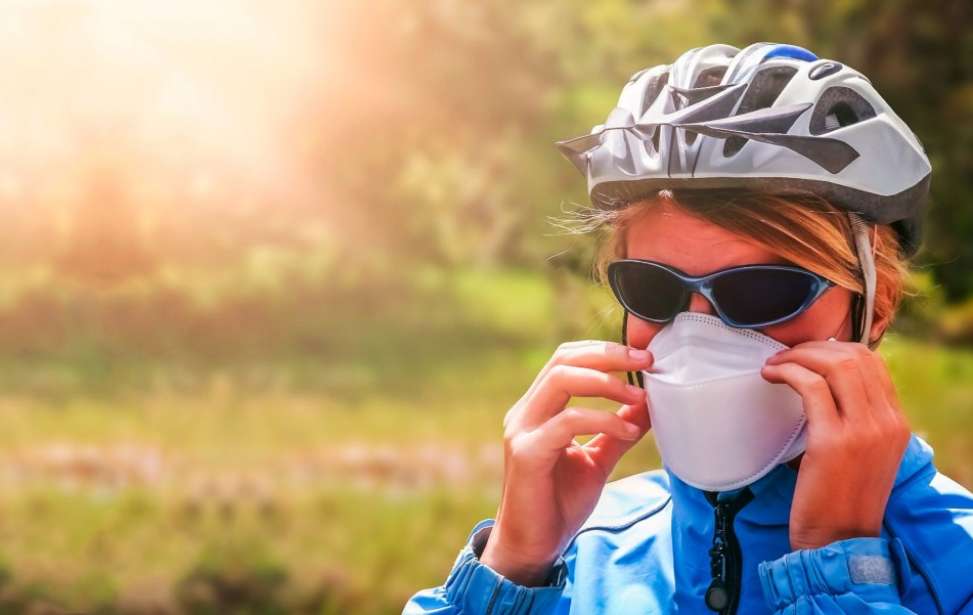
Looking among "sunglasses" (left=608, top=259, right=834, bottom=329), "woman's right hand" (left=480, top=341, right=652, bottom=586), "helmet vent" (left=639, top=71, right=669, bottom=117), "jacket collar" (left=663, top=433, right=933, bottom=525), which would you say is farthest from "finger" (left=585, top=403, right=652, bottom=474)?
"helmet vent" (left=639, top=71, right=669, bottom=117)

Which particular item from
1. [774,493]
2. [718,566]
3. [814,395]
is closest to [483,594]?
[718,566]

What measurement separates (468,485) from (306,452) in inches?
48.0

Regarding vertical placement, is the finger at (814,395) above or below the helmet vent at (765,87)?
below

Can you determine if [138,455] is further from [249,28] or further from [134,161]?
[249,28]

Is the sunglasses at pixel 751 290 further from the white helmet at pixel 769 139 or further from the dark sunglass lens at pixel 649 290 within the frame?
the white helmet at pixel 769 139

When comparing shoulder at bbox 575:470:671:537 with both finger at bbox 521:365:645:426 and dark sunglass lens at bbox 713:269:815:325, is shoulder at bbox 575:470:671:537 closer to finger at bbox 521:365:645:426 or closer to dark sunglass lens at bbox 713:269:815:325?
finger at bbox 521:365:645:426

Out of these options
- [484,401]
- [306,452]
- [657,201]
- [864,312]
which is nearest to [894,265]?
[864,312]

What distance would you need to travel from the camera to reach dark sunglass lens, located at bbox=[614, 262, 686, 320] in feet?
5.81

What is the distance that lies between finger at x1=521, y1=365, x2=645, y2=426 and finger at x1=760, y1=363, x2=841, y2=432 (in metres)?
0.29

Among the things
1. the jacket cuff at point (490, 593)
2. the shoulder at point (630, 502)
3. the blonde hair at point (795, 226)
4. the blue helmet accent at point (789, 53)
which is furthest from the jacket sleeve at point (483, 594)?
the blue helmet accent at point (789, 53)

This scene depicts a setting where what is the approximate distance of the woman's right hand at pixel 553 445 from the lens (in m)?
1.80

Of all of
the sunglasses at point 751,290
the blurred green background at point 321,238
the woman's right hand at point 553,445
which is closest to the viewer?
the sunglasses at point 751,290

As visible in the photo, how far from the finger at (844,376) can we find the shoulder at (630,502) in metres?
0.50

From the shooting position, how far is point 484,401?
8688 millimetres
